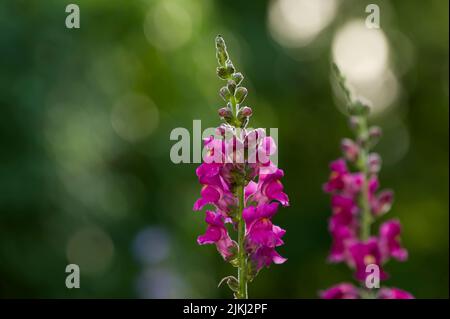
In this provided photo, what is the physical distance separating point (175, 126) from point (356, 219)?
24.3ft

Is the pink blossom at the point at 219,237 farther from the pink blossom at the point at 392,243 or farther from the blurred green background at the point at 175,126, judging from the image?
the blurred green background at the point at 175,126

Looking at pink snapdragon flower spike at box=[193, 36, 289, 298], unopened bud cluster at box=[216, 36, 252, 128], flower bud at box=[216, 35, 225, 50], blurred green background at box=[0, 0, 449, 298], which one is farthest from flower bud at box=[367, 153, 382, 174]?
blurred green background at box=[0, 0, 449, 298]

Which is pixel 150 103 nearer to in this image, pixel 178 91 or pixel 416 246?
pixel 178 91

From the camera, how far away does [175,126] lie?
10719 millimetres

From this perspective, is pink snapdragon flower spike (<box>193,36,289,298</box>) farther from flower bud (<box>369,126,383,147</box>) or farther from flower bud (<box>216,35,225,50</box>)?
flower bud (<box>369,126,383,147</box>)

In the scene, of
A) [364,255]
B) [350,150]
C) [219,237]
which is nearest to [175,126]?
[350,150]

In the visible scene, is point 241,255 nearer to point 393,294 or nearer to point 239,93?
point 239,93

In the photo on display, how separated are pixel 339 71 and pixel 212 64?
862 cm

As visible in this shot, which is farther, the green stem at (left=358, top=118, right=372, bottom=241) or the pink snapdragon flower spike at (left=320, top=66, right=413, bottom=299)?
the green stem at (left=358, top=118, right=372, bottom=241)

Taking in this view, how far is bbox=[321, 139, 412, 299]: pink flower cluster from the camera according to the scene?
320 centimetres

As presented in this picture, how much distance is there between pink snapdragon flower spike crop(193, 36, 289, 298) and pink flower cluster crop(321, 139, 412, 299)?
2.95 ft

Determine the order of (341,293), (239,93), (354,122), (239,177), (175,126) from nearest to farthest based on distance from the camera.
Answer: (239,177) < (239,93) < (341,293) < (354,122) < (175,126)

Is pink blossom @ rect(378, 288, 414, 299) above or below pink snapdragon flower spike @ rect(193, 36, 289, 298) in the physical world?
below
